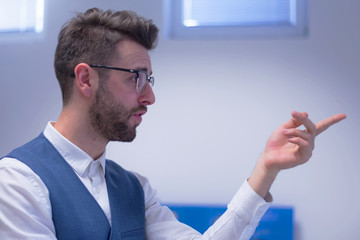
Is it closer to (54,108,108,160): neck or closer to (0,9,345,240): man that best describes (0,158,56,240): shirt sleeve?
(0,9,345,240): man

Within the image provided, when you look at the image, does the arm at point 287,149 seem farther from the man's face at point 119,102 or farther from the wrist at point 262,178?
the man's face at point 119,102

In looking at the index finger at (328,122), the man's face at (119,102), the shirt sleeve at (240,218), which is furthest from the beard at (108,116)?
the index finger at (328,122)

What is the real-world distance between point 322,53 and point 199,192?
942 mm

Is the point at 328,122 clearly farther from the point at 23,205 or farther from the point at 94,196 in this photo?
the point at 23,205

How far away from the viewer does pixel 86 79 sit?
131 cm

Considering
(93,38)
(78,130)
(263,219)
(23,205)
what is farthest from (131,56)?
(263,219)

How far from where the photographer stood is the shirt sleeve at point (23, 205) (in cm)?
103

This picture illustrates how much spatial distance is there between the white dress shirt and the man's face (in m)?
0.11

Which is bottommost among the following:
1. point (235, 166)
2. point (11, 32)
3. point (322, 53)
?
point (235, 166)

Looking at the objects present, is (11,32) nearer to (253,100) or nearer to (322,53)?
(253,100)

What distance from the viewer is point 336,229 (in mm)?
1911

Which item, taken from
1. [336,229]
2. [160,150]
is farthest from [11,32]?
[336,229]

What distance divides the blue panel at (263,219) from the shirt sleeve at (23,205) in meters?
0.97

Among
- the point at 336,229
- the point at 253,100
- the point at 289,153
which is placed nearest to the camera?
the point at 289,153
